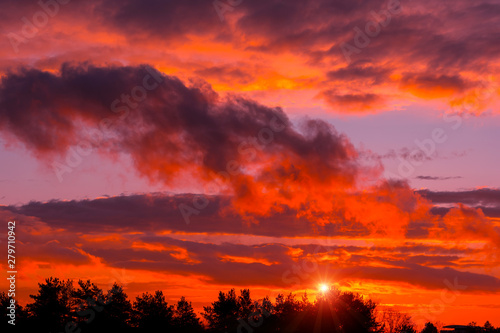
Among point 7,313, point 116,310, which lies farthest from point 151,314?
point 7,313

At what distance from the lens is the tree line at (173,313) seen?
127562 millimetres

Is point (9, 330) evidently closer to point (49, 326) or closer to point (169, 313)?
point (49, 326)

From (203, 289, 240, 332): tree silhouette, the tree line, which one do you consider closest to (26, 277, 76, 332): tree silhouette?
the tree line

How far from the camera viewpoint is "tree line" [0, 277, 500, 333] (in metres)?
128

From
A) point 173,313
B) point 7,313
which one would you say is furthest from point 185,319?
point 7,313

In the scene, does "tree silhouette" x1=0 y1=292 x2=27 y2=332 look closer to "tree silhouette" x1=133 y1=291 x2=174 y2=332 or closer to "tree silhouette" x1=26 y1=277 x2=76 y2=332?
"tree silhouette" x1=26 y1=277 x2=76 y2=332

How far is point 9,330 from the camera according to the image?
131000mm

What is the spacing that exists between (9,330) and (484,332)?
427 ft

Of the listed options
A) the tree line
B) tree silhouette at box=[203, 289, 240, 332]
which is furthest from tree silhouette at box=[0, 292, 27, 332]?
tree silhouette at box=[203, 289, 240, 332]

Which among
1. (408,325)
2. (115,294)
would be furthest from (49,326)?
(408,325)

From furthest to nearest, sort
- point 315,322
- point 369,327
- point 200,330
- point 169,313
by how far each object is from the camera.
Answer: point 169,313 < point 200,330 < point 369,327 < point 315,322

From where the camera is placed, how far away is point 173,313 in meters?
165

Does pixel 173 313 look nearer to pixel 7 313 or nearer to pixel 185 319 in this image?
pixel 185 319

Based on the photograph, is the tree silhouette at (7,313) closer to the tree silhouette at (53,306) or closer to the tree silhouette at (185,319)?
the tree silhouette at (53,306)
